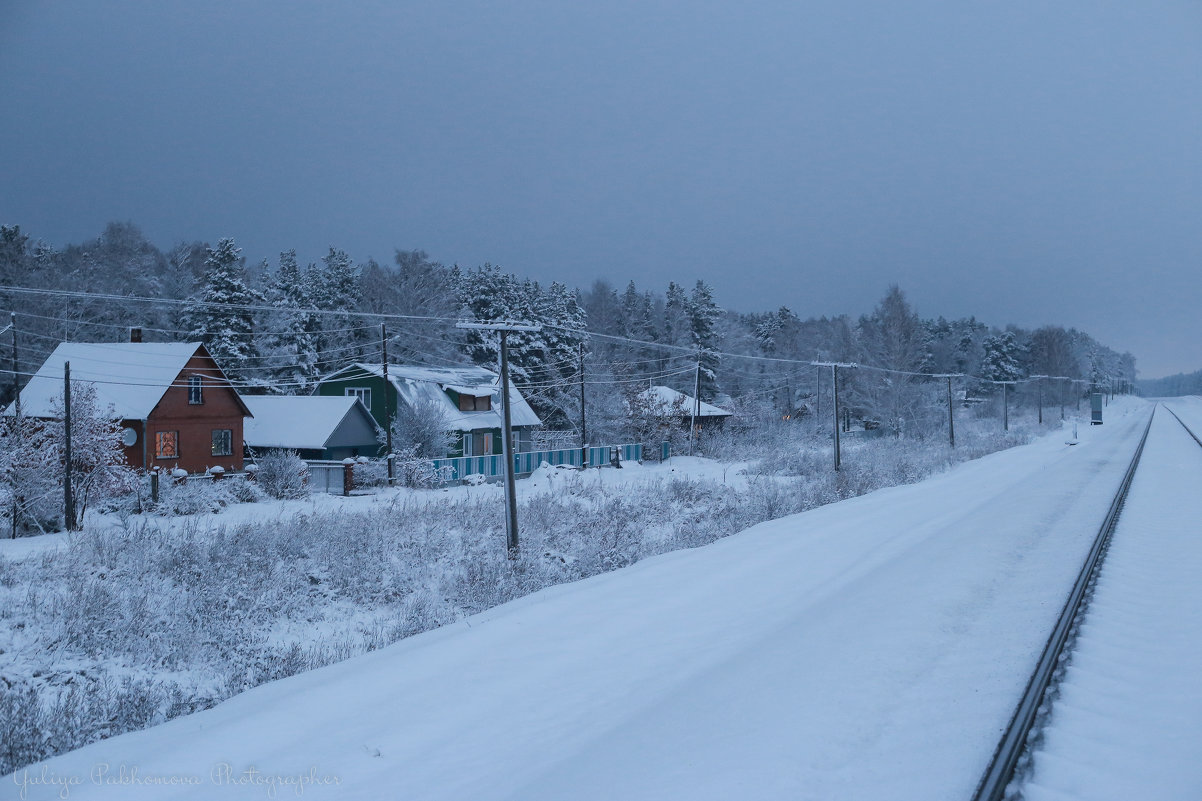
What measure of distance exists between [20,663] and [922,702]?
35.9ft

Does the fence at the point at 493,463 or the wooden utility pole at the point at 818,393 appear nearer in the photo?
the fence at the point at 493,463

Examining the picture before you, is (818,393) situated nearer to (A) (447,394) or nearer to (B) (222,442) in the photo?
(A) (447,394)

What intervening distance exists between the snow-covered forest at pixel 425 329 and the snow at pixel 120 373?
4.13 meters

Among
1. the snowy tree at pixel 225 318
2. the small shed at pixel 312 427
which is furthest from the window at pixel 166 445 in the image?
the snowy tree at pixel 225 318

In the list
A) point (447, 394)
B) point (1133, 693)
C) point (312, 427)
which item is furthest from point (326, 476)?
point (1133, 693)

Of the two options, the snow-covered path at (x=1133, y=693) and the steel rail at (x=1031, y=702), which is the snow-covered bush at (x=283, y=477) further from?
the snow-covered path at (x=1133, y=693)

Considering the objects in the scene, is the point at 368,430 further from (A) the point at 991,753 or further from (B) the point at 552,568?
(A) the point at 991,753

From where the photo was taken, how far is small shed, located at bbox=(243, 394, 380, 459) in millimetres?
36219

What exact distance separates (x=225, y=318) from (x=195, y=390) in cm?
1570

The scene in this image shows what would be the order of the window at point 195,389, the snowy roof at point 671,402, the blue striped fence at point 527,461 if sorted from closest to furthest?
the window at point 195,389
the blue striped fence at point 527,461
the snowy roof at point 671,402

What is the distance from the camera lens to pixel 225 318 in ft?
153

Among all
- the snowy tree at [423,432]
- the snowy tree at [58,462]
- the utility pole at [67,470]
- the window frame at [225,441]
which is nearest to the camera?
the snowy tree at [58,462]

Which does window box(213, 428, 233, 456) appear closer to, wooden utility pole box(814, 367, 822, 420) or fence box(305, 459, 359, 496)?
fence box(305, 459, 359, 496)

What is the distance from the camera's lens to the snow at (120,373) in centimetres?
3061
